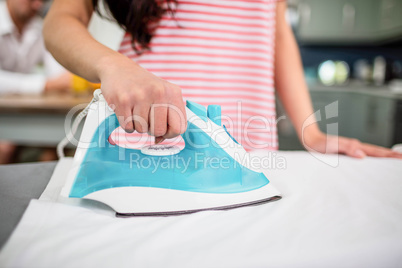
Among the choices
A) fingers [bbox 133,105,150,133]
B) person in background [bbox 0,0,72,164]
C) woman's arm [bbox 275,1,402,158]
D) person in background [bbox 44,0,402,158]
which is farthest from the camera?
person in background [bbox 0,0,72,164]

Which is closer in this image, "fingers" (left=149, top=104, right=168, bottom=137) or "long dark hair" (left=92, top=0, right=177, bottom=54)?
"fingers" (left=149, top=104, right=168, bottom=137)

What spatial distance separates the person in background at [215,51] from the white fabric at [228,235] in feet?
0.80

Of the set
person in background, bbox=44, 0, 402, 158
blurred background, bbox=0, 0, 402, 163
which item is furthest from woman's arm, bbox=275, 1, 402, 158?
blurred background, bbox=0, 0, 402, 163

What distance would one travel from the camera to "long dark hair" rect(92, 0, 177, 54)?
2.11 feet

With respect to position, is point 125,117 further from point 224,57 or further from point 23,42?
point 23,42

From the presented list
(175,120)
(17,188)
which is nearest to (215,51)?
(175,120)

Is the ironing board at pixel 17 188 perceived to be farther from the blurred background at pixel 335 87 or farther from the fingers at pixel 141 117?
the blurred background at pixel 335 87

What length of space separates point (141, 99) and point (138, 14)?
1.00 feet

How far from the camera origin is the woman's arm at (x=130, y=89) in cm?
43

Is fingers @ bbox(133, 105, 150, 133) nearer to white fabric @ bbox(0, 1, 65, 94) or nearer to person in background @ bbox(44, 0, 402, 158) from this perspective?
person in background @ bbox(44, 0, 402, 158)

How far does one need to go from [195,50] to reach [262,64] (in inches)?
7.5

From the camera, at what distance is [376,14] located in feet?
10.2

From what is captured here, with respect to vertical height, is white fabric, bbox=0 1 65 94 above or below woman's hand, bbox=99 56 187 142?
above

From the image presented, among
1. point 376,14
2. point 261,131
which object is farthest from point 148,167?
point 376,14
